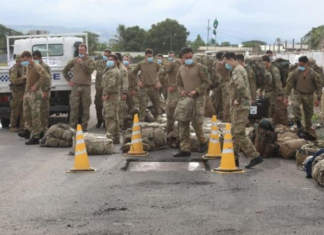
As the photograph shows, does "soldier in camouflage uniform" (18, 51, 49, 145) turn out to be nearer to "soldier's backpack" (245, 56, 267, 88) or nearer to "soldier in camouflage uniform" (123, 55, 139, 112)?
"soldier in camouflage uniform" (123, 55, 139, 112)

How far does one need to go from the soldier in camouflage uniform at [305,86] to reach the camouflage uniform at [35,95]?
5379 millimetres

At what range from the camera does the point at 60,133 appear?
13688 mm

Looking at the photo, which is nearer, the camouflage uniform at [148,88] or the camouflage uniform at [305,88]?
the camouflage uniform at [305,88]

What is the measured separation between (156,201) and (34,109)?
6.89 metres

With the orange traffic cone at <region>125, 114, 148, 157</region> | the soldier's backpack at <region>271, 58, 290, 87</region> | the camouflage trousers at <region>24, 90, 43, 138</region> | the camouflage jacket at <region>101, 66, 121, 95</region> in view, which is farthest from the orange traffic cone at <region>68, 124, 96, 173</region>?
the soldier's backpack at <region>271, 58, 290, 87</region>

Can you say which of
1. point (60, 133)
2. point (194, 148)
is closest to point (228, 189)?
point (194, 148)

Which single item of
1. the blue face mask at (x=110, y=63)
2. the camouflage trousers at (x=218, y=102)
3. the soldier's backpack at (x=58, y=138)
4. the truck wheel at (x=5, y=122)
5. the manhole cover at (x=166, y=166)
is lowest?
the truck wheel at (x=5, y=122)

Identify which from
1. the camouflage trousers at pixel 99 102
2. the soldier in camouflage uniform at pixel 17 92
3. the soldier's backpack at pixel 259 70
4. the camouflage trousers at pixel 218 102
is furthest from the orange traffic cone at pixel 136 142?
the camouflage trousers at pixel 218 102

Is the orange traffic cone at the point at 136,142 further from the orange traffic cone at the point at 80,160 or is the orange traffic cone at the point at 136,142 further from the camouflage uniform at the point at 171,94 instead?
the orange traffic cone at the point at 80,160

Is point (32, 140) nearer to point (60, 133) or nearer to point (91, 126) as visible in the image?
point (60, 133)

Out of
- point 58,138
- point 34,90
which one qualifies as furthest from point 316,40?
point 58,138

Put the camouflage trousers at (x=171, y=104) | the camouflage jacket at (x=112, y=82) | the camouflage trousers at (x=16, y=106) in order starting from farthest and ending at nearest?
1. the camouflage trousers at (x=16, y=106)
2. the camouflage jacket at (x=112, y=82)
3. the camouflage trousers at (x=171, y=104)

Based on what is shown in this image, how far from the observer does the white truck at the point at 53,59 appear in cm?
1673

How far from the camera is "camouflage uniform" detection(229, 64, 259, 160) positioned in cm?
1074
